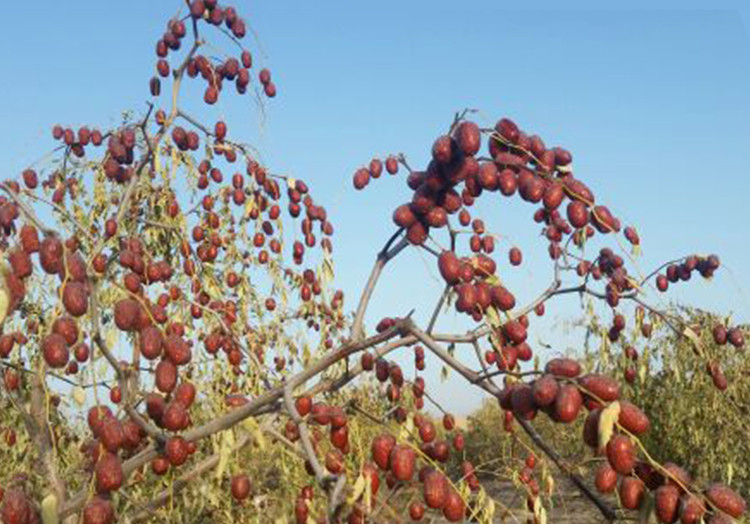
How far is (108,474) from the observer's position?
231 cm

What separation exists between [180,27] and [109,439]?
297cm

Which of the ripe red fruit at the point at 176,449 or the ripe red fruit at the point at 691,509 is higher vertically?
the ripe red fruit at the point at 176,449

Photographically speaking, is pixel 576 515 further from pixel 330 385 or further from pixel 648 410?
pixel 330 385

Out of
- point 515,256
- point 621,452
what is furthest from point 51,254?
point 515,256

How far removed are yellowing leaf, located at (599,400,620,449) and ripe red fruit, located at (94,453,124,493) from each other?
1.31 meters

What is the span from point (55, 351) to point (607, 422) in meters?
1.46

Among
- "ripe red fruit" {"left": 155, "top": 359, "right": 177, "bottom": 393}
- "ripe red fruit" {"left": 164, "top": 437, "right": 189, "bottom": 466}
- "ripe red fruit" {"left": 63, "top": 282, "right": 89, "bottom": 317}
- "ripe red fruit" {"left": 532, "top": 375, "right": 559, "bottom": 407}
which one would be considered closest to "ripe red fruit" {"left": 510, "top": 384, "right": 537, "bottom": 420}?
"ripe red fruit" {"left": 532, "top": 375, "right": 559, "bottom": 407}

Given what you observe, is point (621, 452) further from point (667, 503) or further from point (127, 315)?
point (127, 315)

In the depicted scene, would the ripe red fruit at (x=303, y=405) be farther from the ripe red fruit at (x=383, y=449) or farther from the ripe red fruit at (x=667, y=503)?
the ripe red fruit at (x=667, y=503)

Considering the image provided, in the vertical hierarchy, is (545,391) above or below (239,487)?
below

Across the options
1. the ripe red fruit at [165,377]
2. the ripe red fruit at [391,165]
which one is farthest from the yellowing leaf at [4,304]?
the ripe red fruit at [391,165]

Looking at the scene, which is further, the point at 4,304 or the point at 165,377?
the point at 165,377

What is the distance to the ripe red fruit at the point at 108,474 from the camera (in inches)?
91.1

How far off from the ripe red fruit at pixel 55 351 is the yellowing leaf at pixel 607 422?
4.68 feet
